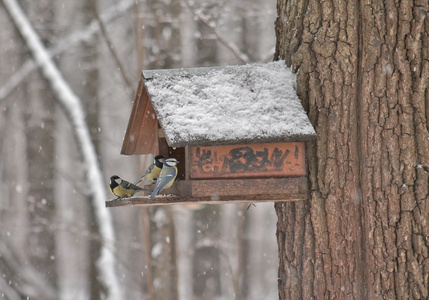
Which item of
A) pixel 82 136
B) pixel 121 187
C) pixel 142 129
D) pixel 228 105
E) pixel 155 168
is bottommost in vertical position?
pixel 82 136

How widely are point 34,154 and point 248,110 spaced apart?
929 centimetres

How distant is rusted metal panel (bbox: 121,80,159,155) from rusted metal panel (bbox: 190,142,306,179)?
705mm

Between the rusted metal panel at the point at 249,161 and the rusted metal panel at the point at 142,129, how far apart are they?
2.31ft

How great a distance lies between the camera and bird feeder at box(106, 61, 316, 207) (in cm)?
321

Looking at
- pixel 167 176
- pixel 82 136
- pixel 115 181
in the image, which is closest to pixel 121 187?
pixel 115 181

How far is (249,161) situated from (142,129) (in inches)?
40.0

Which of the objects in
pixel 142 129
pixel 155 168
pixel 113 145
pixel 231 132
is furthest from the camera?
pixel 113 145

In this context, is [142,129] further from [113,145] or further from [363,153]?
[113,145]

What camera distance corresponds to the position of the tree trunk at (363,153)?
10.6ft

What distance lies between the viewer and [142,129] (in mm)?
4027

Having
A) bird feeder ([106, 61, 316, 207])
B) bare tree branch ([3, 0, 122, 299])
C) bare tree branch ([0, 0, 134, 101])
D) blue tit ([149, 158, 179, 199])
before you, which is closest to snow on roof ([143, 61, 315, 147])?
bird feeder ([106, 61, 316, 207])

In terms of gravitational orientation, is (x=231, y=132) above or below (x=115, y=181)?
above

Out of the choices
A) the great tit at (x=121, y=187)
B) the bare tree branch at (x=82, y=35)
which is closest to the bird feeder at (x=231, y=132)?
the great tit at (x=121, y=187)

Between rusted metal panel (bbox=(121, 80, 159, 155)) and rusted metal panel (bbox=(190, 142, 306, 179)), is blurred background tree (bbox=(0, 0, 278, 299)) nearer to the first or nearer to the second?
rusted metal panel (bbox=(121, 80, 159, 155))
